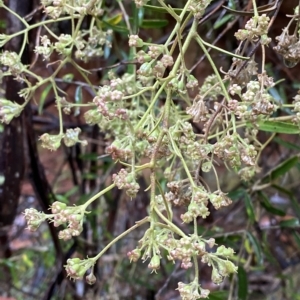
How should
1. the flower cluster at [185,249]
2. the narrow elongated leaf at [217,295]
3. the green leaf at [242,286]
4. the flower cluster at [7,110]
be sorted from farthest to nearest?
1. the green leaf at [242,286]
2. the narrow elongated leaf at [217,295]
3. the flower cluster at [7,110]
4. the flower cluster at [185,249]

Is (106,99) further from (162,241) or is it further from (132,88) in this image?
(132,88)

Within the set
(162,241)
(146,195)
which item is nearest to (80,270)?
(162,241)

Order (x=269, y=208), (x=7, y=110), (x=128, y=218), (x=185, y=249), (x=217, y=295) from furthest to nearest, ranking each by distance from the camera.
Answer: (x=128, y=218), (x=269, y=208), (x=217, y=295), (x=7, y=110), (x=185, y=249)

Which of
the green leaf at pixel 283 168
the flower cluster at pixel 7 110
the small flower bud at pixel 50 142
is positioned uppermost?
the flower cluster at pixel 7 110

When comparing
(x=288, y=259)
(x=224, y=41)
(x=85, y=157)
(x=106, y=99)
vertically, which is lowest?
(x=288, y=259)

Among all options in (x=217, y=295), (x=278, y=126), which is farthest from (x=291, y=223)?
(x=278, y=126)

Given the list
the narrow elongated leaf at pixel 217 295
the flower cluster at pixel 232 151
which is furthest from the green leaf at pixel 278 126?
the narrow elongated leaf at pixel 217 295

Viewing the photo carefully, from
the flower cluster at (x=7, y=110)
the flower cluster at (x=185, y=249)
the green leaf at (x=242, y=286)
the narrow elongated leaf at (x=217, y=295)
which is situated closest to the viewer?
the flower cluster at (x=185, y=249)

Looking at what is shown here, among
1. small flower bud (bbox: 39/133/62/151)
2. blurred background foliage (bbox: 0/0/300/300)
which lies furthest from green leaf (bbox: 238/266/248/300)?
small flower bud (bbox: 39/133/62/151)

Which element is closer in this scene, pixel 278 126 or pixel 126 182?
pixel 126 182

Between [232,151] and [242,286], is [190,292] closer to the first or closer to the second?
[232,151]

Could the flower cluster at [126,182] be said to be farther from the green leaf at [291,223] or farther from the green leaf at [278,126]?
the green leaf at [291,223]
